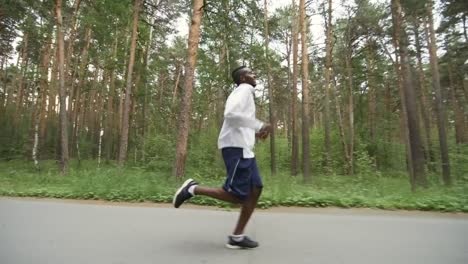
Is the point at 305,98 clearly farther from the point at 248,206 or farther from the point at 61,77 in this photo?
the point at 248,206

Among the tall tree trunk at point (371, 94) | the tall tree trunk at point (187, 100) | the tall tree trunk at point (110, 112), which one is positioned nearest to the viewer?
the tall tree trunk at point (187, 100)

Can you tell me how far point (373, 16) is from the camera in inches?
893

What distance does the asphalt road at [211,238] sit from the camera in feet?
10.6

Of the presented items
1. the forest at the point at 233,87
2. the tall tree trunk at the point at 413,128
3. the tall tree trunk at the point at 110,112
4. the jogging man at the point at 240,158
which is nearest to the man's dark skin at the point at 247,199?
the jogging man at the point at 240,158

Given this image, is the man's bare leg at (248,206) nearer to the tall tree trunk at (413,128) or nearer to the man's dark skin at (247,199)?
the man's dark skin at (247,199)

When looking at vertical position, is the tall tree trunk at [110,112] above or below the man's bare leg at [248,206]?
above

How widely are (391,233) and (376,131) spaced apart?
26930 mm

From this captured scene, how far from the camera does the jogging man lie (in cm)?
336

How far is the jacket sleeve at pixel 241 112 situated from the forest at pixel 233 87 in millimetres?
3303

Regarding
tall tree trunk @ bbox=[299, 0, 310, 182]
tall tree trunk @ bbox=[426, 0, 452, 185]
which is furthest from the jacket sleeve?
tall tree trunk @ bbox=[299, 0, 310, 182]

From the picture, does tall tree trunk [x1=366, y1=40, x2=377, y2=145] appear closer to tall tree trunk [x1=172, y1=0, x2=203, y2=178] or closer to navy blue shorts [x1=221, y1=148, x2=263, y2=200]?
tall tree trunk [x1=172, y1=0, x2=203, y2=178]

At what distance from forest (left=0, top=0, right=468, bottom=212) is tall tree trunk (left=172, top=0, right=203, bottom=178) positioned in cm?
3

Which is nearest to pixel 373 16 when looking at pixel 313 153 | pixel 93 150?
pixel 313 153

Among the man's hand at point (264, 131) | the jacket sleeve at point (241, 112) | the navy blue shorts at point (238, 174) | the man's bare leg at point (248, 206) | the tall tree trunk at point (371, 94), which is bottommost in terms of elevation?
the man's bare leg at point (248, 206)
